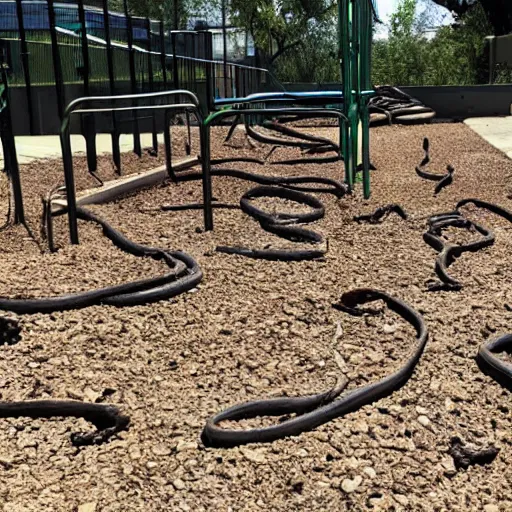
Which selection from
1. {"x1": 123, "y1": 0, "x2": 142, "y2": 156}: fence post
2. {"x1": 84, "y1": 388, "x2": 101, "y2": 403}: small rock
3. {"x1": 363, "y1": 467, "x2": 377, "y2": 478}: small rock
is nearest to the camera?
{"x1": 363, "y1": 467, "x2": 377, "y2": 478}: small rock

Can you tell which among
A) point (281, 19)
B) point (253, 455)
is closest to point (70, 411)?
point (253, 455)

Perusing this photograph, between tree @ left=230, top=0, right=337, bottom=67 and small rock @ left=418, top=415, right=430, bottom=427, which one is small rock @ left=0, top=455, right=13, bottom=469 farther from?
tree @ left=230, top=0, right=337, bottom=67

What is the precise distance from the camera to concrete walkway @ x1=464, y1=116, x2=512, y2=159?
9.18 m

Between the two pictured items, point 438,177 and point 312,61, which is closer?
point 438,177

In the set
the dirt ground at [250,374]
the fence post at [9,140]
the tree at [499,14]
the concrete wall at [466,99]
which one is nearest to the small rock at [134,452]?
the dirt ground at [250,374]

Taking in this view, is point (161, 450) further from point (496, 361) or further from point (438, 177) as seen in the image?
point (438, 177)

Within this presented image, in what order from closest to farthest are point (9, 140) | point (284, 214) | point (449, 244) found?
point (9, 140) < point (449, 244) < point (284, 214)

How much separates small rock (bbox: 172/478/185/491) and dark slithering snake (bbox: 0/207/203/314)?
113 centimetres

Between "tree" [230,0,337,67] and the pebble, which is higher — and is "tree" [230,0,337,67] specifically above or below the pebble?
above

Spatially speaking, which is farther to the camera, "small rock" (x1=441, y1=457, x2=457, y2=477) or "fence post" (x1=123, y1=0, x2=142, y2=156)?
"fence post" (x1=123, y1=0, x2=142, y2=156)

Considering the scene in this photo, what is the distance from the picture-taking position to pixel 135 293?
287 centimetres

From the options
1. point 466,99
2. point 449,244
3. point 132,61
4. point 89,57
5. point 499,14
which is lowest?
point 449,244

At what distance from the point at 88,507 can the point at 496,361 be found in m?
1.31

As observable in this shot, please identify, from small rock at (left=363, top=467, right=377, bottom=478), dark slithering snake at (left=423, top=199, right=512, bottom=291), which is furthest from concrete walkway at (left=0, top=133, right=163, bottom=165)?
small rock at (left=363, top=467, right=377, bottom=478)
